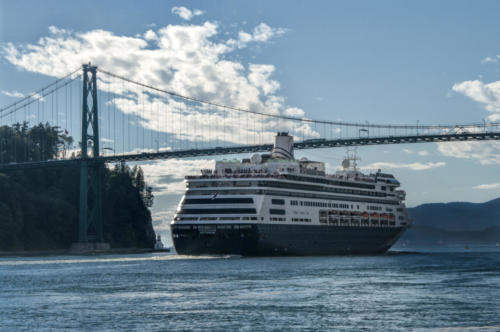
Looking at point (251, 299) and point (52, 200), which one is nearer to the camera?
point (251, 299)

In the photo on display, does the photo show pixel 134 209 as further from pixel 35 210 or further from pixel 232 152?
pixel 232 152

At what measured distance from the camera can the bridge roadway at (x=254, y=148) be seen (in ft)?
342

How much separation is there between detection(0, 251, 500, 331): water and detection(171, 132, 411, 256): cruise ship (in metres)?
11.5

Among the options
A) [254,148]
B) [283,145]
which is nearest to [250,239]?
[283,145]

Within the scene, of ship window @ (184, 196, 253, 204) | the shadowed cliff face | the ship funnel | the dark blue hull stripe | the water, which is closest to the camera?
the water

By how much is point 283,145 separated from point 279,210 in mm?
20398

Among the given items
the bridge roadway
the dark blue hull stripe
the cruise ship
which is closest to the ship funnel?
the cruise ship

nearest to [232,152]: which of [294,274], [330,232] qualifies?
[330,232]

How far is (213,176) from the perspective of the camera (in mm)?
82750

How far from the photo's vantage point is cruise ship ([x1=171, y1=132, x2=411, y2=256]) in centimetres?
7756

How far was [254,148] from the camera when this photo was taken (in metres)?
109

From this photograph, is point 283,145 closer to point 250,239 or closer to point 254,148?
point 254,148

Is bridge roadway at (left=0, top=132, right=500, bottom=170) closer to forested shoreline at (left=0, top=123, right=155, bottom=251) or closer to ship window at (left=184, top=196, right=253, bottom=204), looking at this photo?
forested shoreline at (left=0, top=123, right=155, bottom=251)

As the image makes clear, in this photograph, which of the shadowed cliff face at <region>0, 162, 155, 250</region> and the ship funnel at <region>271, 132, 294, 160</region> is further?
the shadowed cliff face at <region>0, 162, 155, 250</region>
